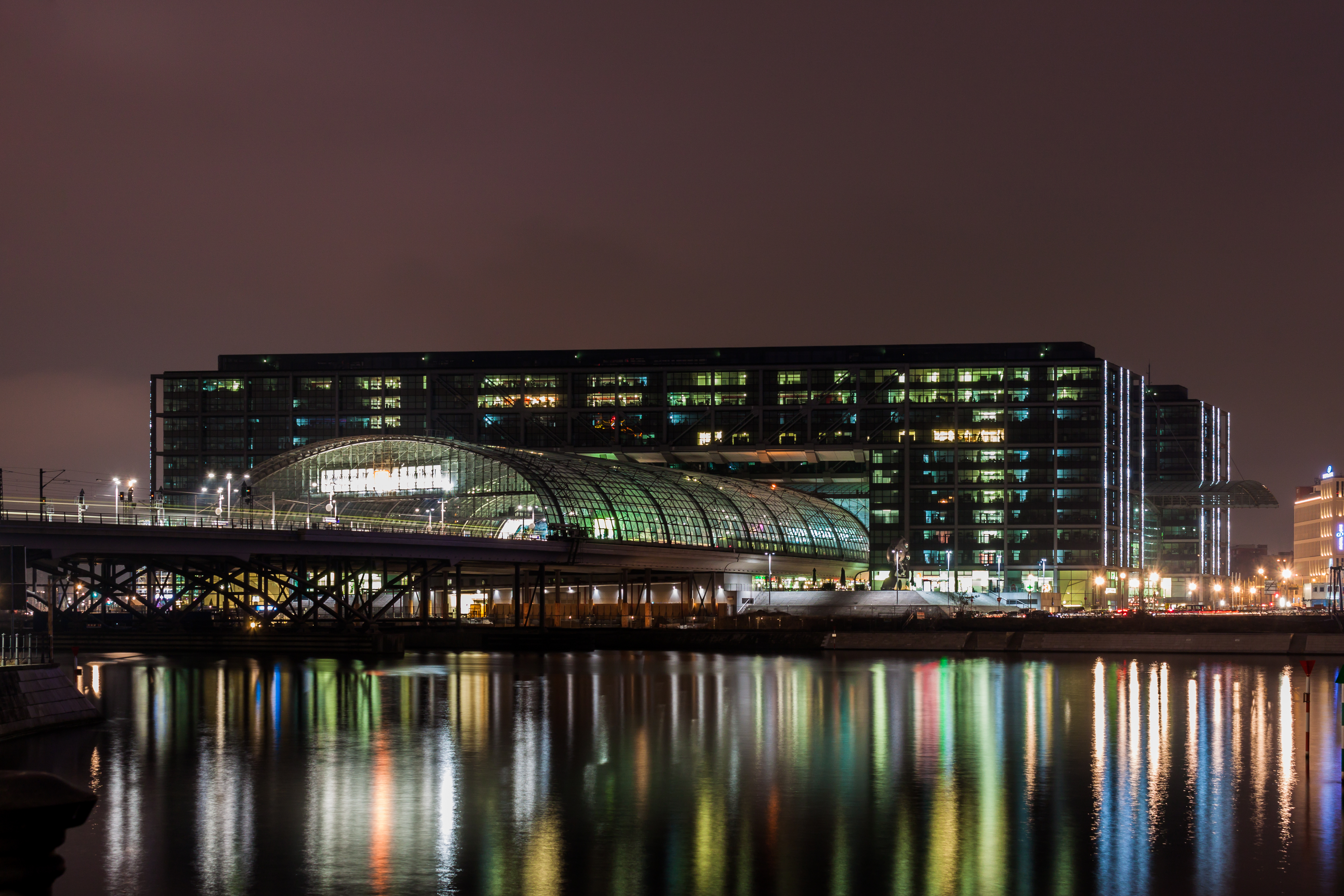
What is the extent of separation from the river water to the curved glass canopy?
64.3 metres

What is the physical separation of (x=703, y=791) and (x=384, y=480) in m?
107

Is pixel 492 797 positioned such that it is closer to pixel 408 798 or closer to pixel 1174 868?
pixel 408 798

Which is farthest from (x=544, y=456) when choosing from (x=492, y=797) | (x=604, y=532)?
(x=492, y=797)

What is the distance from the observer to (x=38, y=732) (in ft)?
146

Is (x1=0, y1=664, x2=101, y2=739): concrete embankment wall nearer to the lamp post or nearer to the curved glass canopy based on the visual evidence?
the curved glass canopy

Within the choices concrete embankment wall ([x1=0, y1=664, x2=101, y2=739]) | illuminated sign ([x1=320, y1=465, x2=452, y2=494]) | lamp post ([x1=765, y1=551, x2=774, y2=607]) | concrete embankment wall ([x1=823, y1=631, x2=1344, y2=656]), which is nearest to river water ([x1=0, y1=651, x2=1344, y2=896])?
concrete embankment wall ([x1=0, y1=664, x2=101, y2=739])

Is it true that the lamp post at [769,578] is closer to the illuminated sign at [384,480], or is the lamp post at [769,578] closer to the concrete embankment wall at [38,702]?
the illuminated sign at [384,480]

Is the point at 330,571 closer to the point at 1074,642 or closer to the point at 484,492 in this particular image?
the point at 484,492

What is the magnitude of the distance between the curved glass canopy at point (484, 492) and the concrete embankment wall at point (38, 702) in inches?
2552

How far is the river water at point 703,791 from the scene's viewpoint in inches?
930

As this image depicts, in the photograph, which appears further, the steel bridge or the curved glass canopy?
the curved glass canopy

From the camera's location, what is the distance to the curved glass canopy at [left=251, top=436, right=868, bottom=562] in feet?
417

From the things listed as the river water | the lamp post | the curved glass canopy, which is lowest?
the lamp post

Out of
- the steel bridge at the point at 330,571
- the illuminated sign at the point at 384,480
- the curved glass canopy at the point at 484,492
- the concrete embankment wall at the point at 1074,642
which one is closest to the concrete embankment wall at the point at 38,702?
the steel bridge at the point at 330,571
